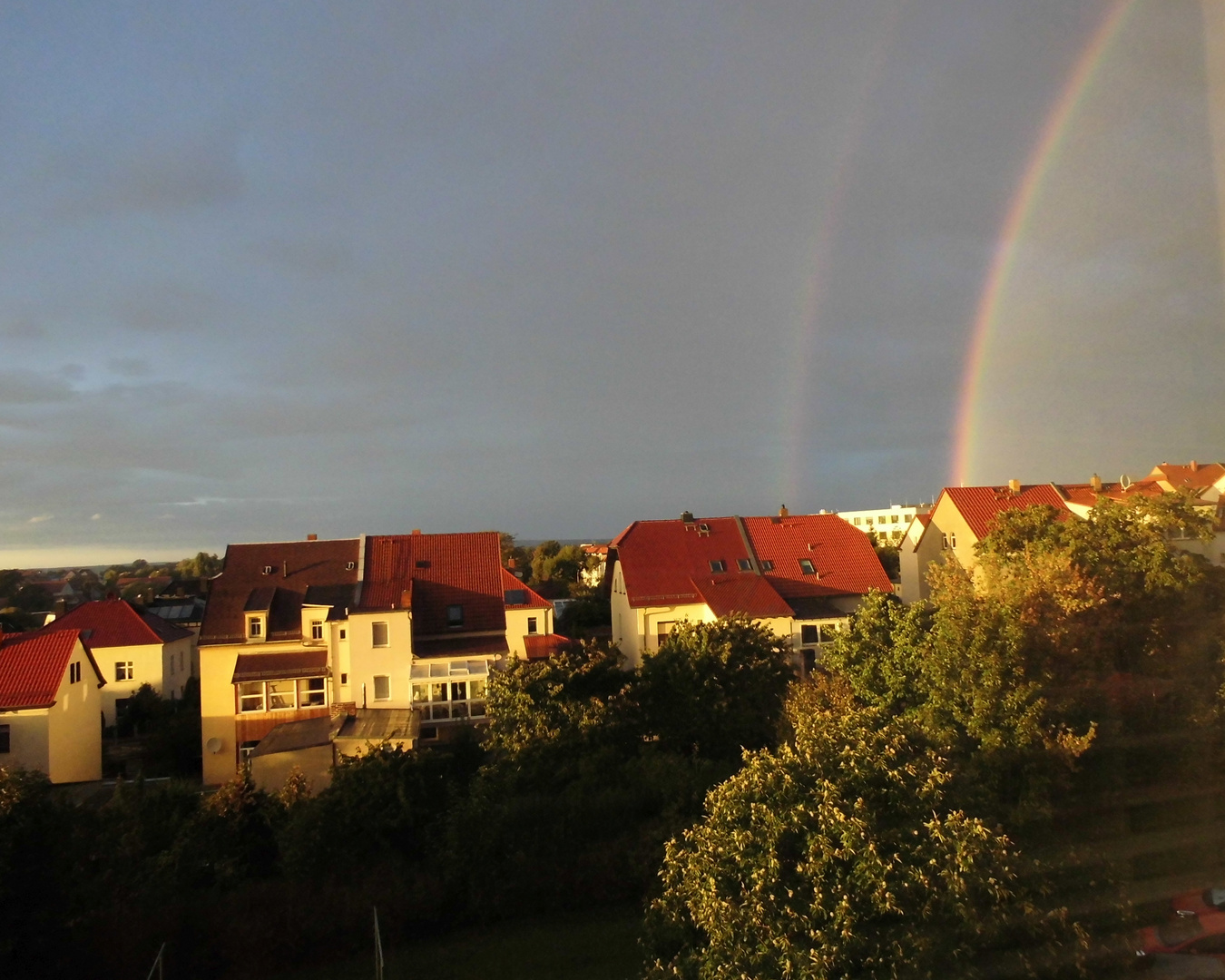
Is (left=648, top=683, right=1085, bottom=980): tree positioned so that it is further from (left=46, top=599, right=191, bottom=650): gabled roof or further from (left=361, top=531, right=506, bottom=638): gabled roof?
(left=46, top=599, right=191, bottom=650): gabled roof

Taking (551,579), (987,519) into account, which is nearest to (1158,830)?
(987,519)

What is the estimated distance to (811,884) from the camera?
5938mm

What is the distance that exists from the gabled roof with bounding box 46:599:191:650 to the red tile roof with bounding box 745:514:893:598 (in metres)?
21.7

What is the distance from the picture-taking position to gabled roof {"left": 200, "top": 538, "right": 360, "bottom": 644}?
23375 mm

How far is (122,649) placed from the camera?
2972 centimetres

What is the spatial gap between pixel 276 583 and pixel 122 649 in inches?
369

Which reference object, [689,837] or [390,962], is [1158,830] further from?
[390,962]

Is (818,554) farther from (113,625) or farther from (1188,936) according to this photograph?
(113,625)

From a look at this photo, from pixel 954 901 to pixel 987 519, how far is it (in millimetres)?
22749

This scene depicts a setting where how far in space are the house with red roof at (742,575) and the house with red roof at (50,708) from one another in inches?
546

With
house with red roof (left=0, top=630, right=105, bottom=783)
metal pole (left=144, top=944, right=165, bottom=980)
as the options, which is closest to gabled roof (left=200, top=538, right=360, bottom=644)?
house with red roof (left=0, top=630, right=105, bottom=783)

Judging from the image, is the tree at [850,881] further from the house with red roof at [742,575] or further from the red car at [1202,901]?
the house with red roof at [742,575]

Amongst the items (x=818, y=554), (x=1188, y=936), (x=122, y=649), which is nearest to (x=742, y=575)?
(x=818, y=554)

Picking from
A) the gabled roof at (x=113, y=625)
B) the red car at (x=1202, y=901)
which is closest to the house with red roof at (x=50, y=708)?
the gabled roof at (x=113, y=625)
